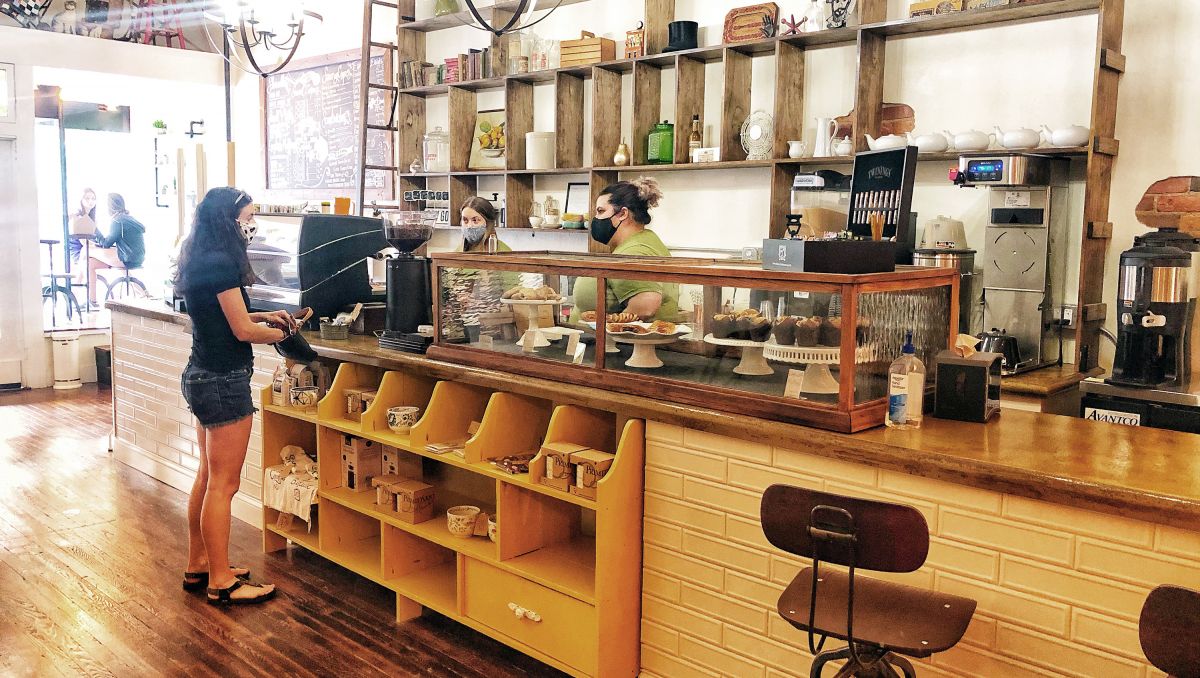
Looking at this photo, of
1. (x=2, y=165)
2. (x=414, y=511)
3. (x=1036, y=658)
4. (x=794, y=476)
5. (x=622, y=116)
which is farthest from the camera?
(x=2, y=165)

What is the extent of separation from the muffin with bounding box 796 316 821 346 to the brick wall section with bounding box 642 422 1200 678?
29cm

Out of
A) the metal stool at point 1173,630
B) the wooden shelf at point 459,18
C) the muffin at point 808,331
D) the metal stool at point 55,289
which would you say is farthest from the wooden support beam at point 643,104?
the metal stool at point 55,289

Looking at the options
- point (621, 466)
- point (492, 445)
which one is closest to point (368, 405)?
point (492, 445)

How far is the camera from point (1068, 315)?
423cm

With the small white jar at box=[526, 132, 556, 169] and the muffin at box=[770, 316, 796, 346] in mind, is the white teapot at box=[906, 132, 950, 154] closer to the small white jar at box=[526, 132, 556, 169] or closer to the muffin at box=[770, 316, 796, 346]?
the muffin at box=[770, 316, 796, 346]

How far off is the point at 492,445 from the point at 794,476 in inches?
46.3

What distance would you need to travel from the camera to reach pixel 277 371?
423 centimetres

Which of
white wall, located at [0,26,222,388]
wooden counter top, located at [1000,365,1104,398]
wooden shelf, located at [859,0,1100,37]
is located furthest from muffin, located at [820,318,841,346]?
white wall, located at [0,26,222,388]

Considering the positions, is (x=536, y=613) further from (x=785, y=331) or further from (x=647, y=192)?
(x=647, y=192)

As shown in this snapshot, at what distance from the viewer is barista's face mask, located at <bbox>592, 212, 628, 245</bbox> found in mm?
3512

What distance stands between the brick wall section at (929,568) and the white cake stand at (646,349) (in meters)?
0.21

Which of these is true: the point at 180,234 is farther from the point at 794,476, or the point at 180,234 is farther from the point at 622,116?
the point at 794,476

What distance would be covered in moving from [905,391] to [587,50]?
391cm

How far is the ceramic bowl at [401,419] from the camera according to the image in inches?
142
